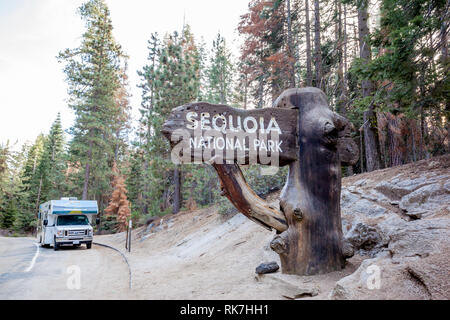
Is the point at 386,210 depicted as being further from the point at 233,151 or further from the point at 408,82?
the point at 233,151

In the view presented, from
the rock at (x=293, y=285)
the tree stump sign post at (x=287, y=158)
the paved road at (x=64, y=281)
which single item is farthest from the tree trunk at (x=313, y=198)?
the paved road at (x=64, y=281)

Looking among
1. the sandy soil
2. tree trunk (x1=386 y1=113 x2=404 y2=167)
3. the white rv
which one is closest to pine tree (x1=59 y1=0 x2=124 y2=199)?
the white rv

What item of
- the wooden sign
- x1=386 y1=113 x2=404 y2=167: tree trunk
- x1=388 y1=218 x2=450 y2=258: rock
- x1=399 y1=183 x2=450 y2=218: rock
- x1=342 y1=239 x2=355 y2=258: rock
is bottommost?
x1=342 y1=239 x2=355 y2=258: rock

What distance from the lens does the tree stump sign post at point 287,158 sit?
457cm

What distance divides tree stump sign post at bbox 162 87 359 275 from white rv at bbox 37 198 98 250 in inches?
557

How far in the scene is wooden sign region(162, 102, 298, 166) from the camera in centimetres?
460

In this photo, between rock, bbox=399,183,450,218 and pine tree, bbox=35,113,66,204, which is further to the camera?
pine tree, bbox=35,113,66,204

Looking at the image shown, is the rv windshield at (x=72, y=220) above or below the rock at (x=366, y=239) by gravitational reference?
below

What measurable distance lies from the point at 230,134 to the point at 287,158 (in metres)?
1.05

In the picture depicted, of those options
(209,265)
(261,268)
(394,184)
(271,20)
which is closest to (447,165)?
(394,184)

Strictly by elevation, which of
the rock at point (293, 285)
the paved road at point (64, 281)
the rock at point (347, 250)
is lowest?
the paved road at point (64, 281)

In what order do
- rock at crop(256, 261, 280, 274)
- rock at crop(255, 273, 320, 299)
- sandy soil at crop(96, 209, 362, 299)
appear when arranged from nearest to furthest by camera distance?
rock at crop(255, 273, 320, 299), sandy soil at crop(96, 209, 362, 299), rock at crop(256, 261, 280, 274)

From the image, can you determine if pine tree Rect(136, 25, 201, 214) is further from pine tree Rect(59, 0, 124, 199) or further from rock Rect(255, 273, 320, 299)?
rock Rect(255, 273, 320, 299)

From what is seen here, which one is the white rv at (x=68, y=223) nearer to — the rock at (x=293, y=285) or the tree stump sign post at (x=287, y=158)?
the tree stump sign post at (x=287, y=158)
